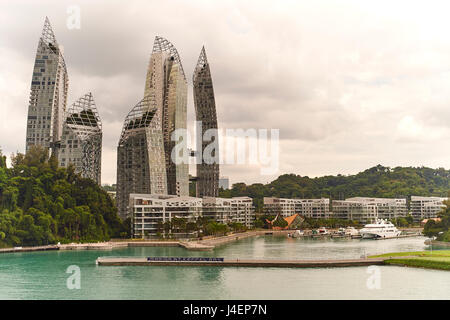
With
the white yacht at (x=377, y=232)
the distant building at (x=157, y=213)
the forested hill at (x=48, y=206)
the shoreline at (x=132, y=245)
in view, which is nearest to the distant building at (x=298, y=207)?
the white yacht at (x=377, y=232)

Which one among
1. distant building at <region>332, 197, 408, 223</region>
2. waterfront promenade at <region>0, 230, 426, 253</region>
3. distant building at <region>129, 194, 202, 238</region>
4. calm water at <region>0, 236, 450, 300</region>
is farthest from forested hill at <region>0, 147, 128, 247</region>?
distant building at <region>332, 197, 408, 223</region>

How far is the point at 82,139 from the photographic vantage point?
321 ft

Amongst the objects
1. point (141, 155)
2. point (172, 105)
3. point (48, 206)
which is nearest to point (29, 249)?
point (48, 206)

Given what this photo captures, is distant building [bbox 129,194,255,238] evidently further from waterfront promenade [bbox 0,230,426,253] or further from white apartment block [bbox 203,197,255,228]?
white apartment block [bbox 203,197,255,228]

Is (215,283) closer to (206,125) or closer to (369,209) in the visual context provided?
(206,125)

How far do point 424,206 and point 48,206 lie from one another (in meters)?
102

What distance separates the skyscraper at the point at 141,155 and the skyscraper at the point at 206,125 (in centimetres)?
2736

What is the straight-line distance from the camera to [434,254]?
157 feet

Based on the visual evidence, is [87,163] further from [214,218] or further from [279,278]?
[279,278]

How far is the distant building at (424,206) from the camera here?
434 ft

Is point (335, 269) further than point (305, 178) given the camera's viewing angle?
No

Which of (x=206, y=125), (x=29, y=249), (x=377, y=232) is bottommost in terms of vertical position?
(x=29, y=249)

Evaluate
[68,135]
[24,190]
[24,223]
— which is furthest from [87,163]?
[24,223]

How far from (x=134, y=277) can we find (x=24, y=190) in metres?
40.6
